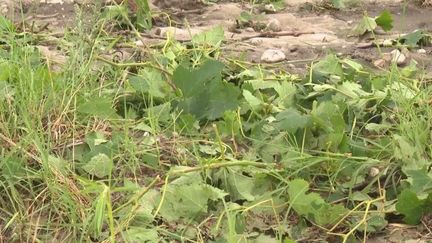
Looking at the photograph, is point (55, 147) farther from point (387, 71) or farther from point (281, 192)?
point (387, 71)

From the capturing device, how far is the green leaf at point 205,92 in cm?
238

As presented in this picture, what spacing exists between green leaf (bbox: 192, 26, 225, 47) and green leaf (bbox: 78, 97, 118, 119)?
73 cm

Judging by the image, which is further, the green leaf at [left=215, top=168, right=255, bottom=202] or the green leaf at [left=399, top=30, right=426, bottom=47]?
the green leaf at [left=399, top=30, right=426, bottom=47]

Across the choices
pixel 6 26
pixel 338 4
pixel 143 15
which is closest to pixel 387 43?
pixel 338 4

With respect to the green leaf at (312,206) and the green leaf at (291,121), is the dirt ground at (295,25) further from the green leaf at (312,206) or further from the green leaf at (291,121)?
the green leaf at (312,206)

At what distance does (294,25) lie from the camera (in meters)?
3.45

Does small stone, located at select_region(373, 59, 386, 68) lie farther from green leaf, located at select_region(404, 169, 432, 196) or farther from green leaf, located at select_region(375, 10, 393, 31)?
green leaf, located at select_region(404, 169, 432, 196)

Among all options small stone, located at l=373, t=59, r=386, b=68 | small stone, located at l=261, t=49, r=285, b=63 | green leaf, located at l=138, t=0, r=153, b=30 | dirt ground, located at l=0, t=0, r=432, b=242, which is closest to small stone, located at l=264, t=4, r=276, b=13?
dirt ground, located at l=0, t=0, r=432, b=242

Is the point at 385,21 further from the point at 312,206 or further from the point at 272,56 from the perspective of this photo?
the point at 312,206

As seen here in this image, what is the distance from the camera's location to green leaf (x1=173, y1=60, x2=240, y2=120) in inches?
93.6

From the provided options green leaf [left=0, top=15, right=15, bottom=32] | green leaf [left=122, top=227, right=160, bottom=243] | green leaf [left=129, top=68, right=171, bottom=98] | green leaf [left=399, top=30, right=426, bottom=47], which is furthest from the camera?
green leaf [left=399, top=30, right=426, bottom=47]

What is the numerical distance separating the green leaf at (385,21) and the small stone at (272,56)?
54 cm

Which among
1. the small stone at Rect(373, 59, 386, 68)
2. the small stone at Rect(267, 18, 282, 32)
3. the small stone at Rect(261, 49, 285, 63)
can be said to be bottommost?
the small stone at Rect(267, 18, 282, 32)

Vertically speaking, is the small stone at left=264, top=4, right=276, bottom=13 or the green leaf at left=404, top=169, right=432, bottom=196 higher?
the green leaf at left=404, top=169, right=432, bottom=196
